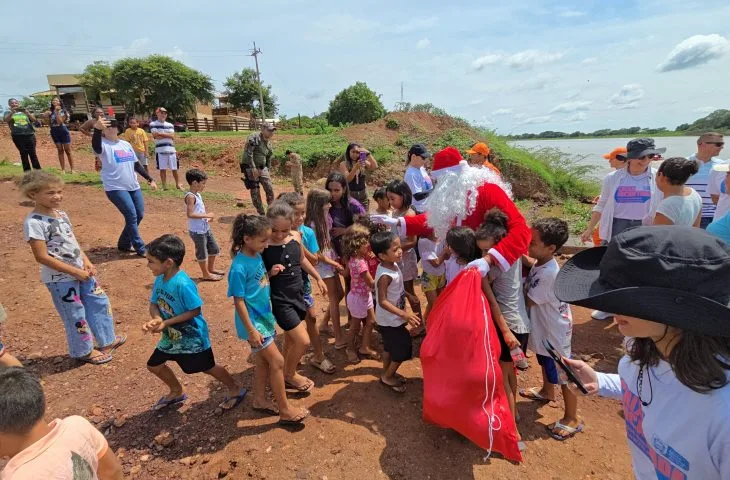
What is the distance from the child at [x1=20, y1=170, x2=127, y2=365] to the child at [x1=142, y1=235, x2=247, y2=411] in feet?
3.88

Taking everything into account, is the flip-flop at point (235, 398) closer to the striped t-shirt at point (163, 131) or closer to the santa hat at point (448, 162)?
the santa hat at point (448, 162)

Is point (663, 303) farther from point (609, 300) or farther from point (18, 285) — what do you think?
point (18, 285)

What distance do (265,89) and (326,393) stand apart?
51552 millimetres

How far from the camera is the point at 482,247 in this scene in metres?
2.79

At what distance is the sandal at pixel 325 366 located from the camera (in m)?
3.70

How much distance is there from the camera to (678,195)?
3.54 metres

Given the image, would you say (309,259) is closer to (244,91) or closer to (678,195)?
(678,195)

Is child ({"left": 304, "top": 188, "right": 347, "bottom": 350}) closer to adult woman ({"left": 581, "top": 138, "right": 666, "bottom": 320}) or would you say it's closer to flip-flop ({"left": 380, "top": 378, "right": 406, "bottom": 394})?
flip-flop ({"left": 380, "top": 378, "right": 406, "bottom": 394})

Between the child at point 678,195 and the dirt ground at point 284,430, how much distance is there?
1541 millimetres

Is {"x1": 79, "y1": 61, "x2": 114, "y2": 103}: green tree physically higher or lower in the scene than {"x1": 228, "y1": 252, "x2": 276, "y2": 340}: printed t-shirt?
higher

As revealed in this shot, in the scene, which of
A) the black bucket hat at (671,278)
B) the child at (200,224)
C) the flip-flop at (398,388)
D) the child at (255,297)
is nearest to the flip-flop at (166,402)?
the child at (255,297)

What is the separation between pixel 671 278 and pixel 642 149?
408 centimetres

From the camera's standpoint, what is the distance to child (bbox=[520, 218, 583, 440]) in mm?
2775

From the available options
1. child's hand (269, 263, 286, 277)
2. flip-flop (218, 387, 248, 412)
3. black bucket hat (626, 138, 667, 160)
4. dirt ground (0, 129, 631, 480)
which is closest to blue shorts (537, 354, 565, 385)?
dirt ground (0, 129, 631, 480)
